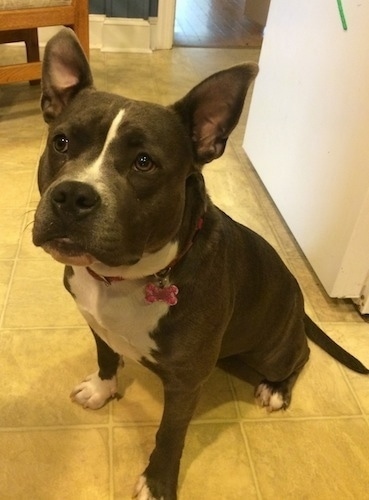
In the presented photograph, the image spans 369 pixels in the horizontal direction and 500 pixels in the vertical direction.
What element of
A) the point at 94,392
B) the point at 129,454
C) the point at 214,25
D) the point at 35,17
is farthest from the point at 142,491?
the point at 214,25

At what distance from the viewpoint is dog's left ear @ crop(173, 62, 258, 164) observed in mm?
1115

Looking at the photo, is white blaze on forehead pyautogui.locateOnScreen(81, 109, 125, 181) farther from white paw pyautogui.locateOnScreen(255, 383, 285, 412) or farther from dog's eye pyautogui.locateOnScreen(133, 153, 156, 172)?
white paw pyautogui.locateOnScreen(255, 383, 285, 412)

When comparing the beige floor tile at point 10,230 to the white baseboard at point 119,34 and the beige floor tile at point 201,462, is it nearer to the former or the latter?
the beige floor tile at point 201,462

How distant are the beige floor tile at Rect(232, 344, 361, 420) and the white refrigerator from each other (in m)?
0.34

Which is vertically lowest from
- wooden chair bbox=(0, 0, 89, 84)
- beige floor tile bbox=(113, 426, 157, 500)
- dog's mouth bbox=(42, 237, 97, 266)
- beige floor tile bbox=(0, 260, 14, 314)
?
beige floor tile bbox=(0, 260, 14, 314)

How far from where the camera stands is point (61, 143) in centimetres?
113

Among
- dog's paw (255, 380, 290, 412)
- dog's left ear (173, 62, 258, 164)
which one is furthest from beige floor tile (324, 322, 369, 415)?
dog's left ear (173, 62, 258, 164)

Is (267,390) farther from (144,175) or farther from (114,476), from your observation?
(144,175)

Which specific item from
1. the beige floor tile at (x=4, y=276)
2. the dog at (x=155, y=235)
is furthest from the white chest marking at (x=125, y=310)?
the beige floor tile at (x=4, y=276)

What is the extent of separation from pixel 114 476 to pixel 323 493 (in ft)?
1.95

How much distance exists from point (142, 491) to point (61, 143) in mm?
942

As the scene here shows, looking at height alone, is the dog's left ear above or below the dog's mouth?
above

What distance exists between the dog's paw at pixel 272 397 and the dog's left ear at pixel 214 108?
0.87 metres

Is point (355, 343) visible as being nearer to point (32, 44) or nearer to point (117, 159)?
point (117, 159)
